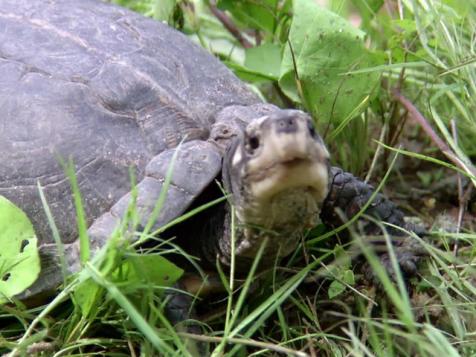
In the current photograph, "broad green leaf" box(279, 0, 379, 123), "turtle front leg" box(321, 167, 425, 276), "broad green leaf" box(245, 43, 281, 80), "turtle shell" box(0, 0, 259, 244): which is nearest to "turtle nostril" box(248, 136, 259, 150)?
"turtle shell" box(0, 0, 259, 244)

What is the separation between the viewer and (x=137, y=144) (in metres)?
1.44

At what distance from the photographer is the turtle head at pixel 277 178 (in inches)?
45.1

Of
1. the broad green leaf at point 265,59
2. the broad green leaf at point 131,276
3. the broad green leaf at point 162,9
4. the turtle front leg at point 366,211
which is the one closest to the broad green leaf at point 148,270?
the broad green leaf at point 131,276

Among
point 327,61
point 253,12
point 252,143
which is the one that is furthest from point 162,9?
point 252,143

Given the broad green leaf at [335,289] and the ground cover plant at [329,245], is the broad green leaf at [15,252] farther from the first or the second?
the broad green leaf at [335,289]

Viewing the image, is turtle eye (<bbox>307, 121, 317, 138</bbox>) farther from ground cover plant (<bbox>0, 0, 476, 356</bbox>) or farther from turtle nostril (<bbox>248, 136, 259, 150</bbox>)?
ground cover plant (<bbox>0, 0, 476, 356</bbox>)

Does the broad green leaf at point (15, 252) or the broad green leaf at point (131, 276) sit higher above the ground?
the broad green leaf at point (131, 276)

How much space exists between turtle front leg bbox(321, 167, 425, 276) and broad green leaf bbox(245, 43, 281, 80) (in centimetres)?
49

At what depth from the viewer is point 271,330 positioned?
142 cm

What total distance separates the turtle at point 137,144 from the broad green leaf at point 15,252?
4.0 inches

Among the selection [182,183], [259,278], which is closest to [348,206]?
[259,278]

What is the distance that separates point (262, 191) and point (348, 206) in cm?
46

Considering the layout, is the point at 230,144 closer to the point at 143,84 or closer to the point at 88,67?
the point at 143,84

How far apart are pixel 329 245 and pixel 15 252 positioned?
71 centimetres
